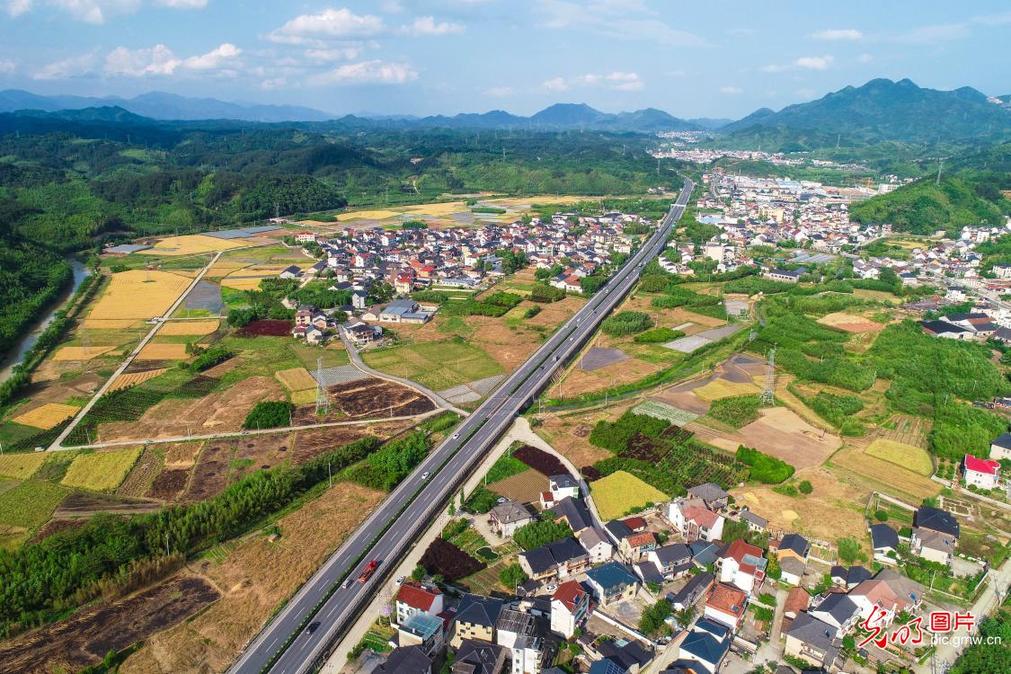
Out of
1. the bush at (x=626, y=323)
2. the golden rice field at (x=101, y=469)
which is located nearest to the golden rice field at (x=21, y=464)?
the golden rice field at (x=101, y=469)

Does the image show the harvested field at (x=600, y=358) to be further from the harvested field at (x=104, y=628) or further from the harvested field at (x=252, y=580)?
the harvested field at (x=104, y=628)

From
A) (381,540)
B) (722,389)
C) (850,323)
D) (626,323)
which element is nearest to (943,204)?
(850,323)

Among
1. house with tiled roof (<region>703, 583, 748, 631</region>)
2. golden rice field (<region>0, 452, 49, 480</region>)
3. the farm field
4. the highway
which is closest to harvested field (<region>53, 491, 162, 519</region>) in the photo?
golden rice field (<region>0, 452, 49, 480</region>)

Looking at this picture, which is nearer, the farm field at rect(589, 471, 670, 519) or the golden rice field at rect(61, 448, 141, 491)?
the farm field at rect(589, 471, 670, 519)

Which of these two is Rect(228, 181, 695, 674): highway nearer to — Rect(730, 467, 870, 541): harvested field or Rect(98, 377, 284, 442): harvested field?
Rect(98, 377, 284, 442): harvested field

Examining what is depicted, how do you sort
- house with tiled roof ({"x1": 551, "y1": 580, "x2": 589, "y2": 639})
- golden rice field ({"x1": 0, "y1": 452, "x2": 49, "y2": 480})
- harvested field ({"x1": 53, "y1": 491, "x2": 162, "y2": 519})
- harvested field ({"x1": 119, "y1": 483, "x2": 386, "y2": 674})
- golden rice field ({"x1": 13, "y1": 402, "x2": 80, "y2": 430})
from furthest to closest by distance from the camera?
golden rice field ({"x1": 13, "y1": 402, "x2": 80, "y2": 430})
golden rice field ({"x1": 0, "y1": 452, "x2": 49, "y2": 480})
harvested field ({"x1": 53, "y1": 491, "x2": 162, "y2": 519})
house with tiled roof ({"x1": 551, "y1": 580, "x2": 589, "y2": 639})
harvested field ({"x1": 119, "y1": 483, "x2": 386, "y2": 674})

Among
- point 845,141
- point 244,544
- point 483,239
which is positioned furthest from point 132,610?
point 845,141
